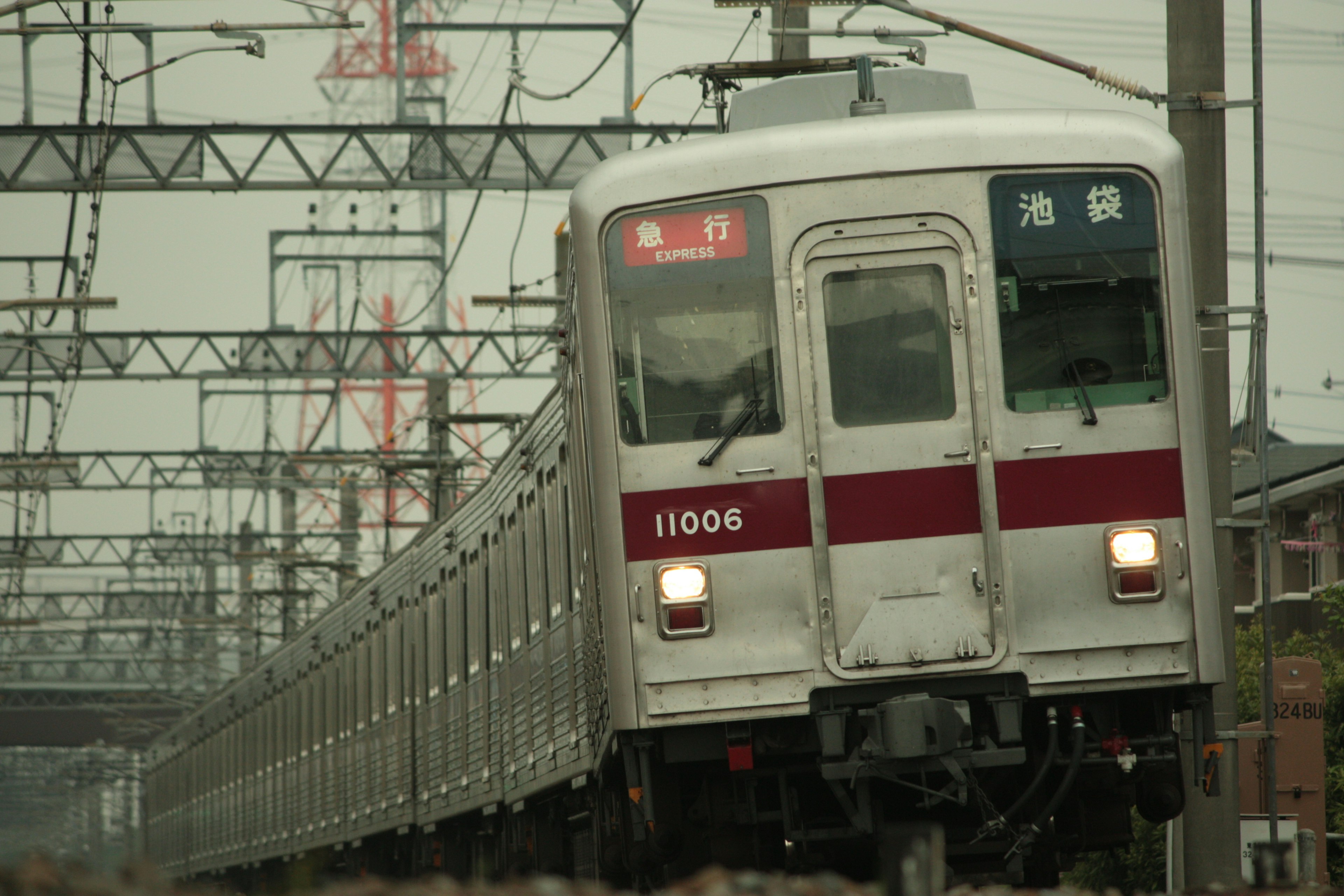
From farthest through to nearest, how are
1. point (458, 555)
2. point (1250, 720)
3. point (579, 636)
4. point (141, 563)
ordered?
point (141, 563)
point (1250, 720)
point (458, 555)
point (579, 636)

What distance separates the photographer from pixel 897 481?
295 inches

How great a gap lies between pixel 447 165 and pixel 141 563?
25199 mm

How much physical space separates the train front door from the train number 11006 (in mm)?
319

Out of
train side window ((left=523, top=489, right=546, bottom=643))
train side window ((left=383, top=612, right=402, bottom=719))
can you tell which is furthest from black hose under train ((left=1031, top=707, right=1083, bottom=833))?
train side window ((left=383, top=612, right=402, bottom=719))

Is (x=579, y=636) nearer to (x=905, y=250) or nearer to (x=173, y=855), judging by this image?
(x=905, y=250)

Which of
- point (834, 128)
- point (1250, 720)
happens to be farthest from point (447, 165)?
point (834, 128)

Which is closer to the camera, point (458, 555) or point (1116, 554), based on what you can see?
point (1116, 554)

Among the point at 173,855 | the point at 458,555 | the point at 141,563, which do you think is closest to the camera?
the point at 458,555

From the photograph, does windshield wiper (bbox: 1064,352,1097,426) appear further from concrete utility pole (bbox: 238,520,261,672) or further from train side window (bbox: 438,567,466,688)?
concrete utility pole (bbox: 238,520,261,672)

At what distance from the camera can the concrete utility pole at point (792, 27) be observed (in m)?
14.2

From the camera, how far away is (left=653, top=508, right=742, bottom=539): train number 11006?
7.51 metres

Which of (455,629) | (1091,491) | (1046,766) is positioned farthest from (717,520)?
(455,629)

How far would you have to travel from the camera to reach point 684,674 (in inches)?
293

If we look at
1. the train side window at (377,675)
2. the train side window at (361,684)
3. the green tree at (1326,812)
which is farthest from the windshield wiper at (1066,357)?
the train side window at (361,684)
